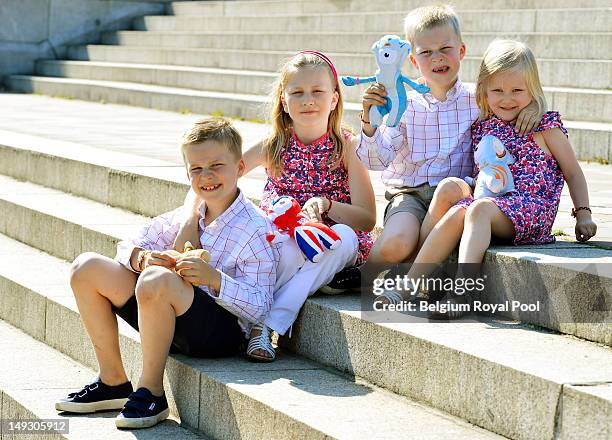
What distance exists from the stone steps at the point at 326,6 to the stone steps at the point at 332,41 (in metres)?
0.50

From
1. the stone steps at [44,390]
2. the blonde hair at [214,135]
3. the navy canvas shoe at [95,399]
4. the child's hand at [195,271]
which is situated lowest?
the stone steps at [44,390]

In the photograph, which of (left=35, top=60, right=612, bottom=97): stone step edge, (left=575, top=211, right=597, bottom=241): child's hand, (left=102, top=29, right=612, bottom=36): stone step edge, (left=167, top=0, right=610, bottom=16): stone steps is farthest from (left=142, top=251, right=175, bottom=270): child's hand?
(left=167, top=0, right=610, bottom=16): stone steps

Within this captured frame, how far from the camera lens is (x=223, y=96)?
1139 centimetres

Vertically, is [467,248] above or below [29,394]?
above

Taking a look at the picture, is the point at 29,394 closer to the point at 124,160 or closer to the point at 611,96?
the point at 124,160

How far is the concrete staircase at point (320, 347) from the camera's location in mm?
3256

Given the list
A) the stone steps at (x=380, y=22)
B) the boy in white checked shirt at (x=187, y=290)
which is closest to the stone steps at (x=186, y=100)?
the stone steps at (x=380, y=22)

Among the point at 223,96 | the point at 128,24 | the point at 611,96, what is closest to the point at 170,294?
the point at 611,96

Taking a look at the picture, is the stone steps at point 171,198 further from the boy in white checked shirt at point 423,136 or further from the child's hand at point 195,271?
the child's hand at point 195,271

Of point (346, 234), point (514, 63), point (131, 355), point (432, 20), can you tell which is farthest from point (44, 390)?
point (514, 63)

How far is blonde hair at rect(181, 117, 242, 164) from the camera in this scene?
4.14m

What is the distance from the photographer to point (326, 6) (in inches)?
516

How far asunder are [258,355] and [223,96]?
7554 millimetres

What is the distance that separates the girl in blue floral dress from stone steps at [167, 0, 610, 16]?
5408 mm
